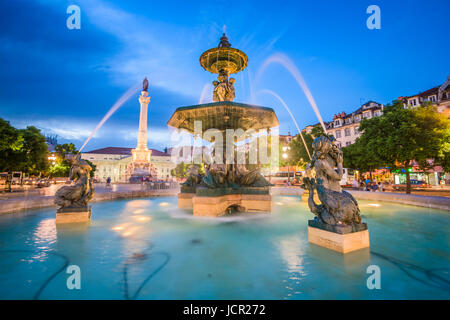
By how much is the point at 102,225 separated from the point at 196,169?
17.0ft

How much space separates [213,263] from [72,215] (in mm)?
5417

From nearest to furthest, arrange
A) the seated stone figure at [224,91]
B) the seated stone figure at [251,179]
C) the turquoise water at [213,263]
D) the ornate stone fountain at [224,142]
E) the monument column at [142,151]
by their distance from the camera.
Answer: the turquoise water at [213,263] → the ornate stone fountain at [224,142] → the seated stone figure at [251,179] → the seated stone figure at [224,91] → the monument column at [142,151]

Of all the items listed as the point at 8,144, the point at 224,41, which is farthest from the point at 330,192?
the point at 8,144

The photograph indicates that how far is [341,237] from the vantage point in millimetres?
3650

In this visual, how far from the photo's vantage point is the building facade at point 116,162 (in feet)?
284

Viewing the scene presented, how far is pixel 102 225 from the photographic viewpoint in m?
5.89

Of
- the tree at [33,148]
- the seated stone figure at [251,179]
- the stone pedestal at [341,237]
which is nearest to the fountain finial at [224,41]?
the seated stone figure at [251,179]

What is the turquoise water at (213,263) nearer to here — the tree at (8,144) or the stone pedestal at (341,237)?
the stone pedestal at (341,237)

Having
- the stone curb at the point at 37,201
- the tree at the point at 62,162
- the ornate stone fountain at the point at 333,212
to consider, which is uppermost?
the tree at the point at 62,162

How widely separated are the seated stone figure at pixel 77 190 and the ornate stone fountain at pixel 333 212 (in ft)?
21.4

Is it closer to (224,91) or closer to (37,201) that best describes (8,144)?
(37,201)

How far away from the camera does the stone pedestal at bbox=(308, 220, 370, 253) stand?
12.1ft

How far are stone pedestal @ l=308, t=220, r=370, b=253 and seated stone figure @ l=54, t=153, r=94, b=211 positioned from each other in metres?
6.58
